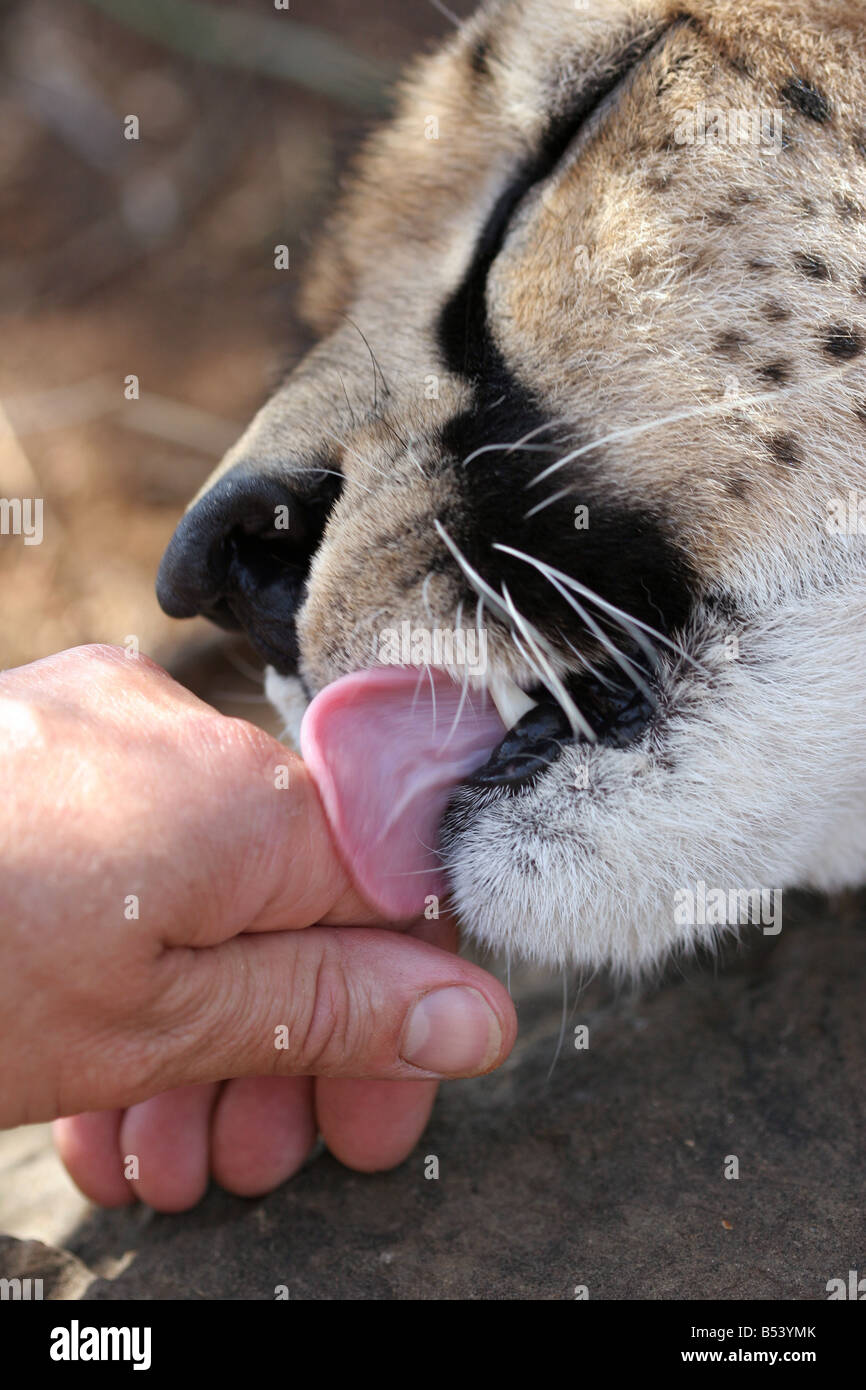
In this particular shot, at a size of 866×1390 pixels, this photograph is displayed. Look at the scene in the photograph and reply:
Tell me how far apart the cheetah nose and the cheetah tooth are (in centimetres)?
26

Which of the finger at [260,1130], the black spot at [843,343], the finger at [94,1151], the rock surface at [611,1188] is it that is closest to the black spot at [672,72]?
A: the black spot at [843,343]

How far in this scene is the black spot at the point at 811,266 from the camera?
130cm

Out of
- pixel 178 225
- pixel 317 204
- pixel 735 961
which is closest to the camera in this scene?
pixel 735 961

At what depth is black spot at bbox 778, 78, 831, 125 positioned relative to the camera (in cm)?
133

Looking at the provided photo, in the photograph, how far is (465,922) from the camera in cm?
138

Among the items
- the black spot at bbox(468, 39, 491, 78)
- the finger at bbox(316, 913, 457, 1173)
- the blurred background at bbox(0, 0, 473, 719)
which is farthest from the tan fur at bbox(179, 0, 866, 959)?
the blurred background at bbox(0, 0, 473, 719)

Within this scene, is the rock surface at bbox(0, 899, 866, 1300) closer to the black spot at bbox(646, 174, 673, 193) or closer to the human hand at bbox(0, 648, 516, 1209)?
the human hand at bbox(0, 648, 516, 1209)

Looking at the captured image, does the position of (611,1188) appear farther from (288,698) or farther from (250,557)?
(250,557)

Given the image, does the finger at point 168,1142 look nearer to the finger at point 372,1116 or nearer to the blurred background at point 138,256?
the finger at point 372,1116

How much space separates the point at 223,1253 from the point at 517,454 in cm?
93

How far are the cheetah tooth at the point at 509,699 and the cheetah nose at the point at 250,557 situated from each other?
26 cm

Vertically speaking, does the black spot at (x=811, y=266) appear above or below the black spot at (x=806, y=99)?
below
